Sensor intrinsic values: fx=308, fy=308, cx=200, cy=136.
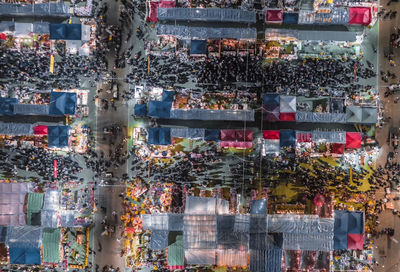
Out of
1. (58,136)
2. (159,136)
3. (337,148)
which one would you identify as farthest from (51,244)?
(337,148)

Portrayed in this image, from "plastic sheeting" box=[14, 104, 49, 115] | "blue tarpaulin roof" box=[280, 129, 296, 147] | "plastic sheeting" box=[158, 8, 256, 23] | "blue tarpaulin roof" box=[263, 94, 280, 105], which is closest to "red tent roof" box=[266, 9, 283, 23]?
"plastic sheeting" box=[158, 8, 256, 23]

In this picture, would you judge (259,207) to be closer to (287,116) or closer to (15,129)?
(287,116)

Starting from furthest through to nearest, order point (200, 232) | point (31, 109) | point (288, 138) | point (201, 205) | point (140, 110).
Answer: point (140, 110)
point (31, 109)
point (288, 138)
point (201, 205)
point (200, 232)

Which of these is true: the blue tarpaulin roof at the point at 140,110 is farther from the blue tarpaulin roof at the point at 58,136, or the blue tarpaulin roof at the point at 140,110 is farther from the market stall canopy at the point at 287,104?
the market stall canopy at the point at 287,104

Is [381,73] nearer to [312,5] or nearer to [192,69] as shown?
[312,5]

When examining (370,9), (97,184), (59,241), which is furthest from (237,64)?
(59,241)

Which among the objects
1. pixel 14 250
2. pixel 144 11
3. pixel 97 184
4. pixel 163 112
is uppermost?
pixel 144 11

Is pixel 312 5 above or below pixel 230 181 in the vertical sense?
above
